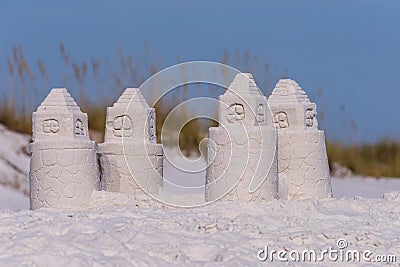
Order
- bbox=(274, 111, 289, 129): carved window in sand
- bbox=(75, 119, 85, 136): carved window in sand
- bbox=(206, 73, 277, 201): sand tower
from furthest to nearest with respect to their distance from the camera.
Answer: bbox=(274, 111, 289, 129): carved window in sand < bbox=(75, 119, 85, 136): carved window in sand < bbox=(206, 73, 277, 201): sand tower

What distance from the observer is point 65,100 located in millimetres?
7555

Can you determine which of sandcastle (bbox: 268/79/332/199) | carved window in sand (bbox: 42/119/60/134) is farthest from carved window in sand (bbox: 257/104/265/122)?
carved window in sand (bbox: 42/119/60/134)

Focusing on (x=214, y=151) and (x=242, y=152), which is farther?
(x=214, y=151)

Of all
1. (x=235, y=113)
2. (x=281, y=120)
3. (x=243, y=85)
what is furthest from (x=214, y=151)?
(x=281, y=120)

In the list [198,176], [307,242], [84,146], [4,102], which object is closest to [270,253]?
[307,242]

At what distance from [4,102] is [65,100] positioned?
6778 millimetres

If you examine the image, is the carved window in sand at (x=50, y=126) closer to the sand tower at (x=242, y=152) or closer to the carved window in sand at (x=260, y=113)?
the sand tower at (x=242, y=152)

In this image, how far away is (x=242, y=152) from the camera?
712cm

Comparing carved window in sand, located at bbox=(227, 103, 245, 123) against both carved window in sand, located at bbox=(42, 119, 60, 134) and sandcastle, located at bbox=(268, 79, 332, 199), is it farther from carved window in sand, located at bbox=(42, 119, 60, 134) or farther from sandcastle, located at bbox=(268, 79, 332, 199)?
carved window in sand, located at bbox=(42, 119, 60, 134)

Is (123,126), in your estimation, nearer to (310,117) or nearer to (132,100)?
(132,100)

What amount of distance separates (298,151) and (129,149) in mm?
1529

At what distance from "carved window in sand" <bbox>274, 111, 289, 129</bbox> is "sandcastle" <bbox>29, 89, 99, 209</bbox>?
5.51 feet

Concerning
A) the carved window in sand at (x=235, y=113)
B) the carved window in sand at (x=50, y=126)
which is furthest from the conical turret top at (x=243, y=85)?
the carved window in sand at (x=50, y=126)

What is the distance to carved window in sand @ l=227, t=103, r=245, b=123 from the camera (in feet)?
23.8
